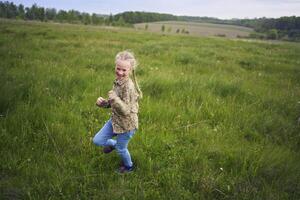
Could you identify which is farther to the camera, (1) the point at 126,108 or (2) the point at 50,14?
(2) the point at 50,14

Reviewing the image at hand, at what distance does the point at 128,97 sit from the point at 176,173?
47.5 inches

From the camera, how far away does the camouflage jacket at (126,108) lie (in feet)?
10.3

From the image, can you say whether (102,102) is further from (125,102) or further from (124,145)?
(124,145)

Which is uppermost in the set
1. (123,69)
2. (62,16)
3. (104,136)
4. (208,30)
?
(62,16)

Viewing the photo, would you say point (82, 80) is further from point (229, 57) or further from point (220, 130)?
point (229, 57)

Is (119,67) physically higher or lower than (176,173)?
higher

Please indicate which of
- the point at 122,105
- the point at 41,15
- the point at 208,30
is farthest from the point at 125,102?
the point at 41,15

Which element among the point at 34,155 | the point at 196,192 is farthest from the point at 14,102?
the point at 196,192

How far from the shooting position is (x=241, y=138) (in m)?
4.63

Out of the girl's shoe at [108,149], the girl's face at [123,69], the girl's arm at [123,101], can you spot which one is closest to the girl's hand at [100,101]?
the girl's arm at [123,101]

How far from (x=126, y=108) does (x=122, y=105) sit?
0.10 meters

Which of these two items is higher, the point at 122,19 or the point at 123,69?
the point at 122,19

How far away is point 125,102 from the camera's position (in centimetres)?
315

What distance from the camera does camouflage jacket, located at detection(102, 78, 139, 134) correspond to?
3.13 metres
